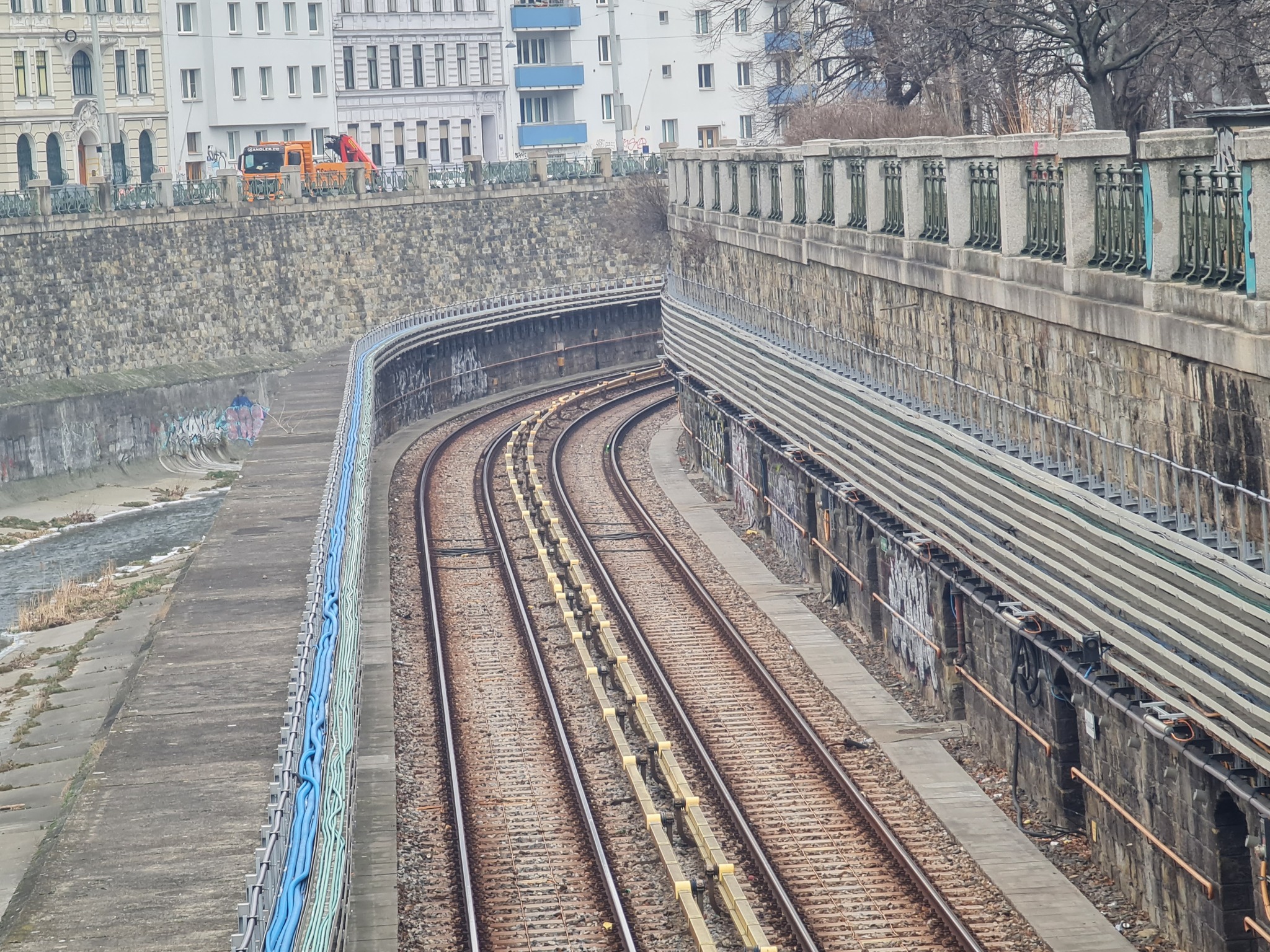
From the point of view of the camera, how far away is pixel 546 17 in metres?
87.8

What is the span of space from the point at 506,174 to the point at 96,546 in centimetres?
3000

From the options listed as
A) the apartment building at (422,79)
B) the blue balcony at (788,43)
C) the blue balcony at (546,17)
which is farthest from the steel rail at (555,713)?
the blue balcony at (546,17)

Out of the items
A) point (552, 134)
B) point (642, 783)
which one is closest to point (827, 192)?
point (642, 783)

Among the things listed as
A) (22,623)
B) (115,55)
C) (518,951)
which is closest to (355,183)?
(115,55)

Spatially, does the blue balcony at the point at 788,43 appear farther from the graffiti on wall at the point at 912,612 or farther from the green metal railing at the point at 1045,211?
the green metal railing at the point at 1045,211

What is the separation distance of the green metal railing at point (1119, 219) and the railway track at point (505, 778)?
23.5 feet

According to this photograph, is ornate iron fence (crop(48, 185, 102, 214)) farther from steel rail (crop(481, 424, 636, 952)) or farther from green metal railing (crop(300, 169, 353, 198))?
steel rail (crop(481, 424, 636, 952))

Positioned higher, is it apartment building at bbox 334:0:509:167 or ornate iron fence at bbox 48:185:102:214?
apartment building at bbox 334:0:509:167

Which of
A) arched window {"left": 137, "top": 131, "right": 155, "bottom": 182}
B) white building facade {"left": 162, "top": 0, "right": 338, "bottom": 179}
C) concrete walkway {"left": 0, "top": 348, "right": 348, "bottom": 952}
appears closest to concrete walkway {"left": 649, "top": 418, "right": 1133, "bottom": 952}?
concrete walkway {"left": 0, "top": 348, "right": 348, "bottom": 952}

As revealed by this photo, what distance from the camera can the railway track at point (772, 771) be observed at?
16.8 m

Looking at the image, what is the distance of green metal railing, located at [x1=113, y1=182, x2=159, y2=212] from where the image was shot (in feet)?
197

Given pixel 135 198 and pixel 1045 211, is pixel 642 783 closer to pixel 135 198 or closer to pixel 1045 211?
pixel 1045 211

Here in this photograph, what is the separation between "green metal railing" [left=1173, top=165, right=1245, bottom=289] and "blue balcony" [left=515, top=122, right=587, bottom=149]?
7455 cm

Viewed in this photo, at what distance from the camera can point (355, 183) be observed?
221 ft
